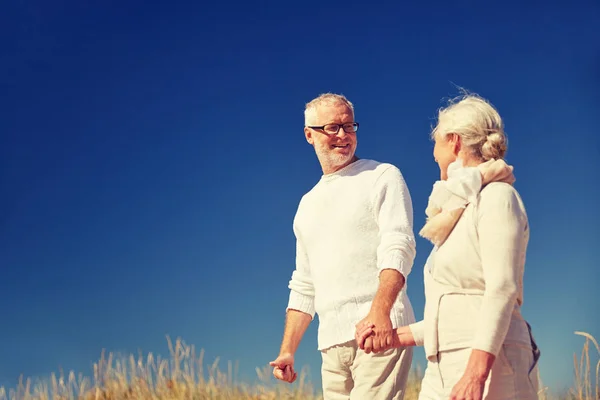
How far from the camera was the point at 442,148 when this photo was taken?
3498mm

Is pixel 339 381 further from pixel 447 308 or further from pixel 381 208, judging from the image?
pixel 447 308

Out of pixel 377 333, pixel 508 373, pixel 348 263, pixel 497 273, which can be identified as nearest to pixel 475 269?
Answer: pixel 497 273

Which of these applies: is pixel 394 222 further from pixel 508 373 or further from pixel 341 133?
pixel 508 373

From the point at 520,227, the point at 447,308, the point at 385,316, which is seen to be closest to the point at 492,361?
the point at 447,308

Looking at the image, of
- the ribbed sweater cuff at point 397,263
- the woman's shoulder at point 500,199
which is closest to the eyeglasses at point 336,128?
the ribbed sweater cuff at point 397,263

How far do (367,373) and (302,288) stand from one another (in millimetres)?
994

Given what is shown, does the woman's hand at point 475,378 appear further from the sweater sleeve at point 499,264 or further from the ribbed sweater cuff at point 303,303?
the ribbed sweater cuff at point 303,303

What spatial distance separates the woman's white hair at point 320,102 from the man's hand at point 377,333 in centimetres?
154

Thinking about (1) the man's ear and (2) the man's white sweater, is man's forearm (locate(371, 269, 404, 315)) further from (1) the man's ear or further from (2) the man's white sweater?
(1) the man's ear

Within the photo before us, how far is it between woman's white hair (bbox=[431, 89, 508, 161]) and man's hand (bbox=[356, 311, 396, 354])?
1369mm

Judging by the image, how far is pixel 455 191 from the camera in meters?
3.32

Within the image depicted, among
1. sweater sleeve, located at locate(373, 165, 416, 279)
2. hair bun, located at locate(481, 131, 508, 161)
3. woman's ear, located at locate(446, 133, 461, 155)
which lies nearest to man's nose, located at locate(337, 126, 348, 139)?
sweater sleeve, located at locate(373, 165, 416, 279)

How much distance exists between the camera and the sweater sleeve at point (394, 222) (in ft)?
15.3

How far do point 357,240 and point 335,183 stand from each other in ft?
1.67
